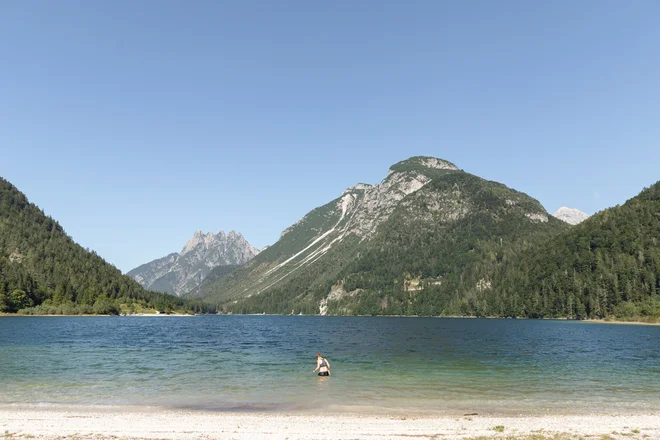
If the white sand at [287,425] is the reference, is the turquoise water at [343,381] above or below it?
below

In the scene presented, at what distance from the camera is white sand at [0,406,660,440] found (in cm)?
2731

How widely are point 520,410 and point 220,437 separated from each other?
23498mm

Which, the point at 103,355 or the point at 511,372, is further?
the point at 103,355

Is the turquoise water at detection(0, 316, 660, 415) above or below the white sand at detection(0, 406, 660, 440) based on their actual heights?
below

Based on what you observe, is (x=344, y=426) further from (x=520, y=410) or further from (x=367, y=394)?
(x=520, y=410)

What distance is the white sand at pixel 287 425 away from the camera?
89.6 feet

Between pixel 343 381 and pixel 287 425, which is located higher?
pixel 287 425

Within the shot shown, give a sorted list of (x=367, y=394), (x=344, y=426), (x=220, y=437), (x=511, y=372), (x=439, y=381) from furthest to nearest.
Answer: (x=511, y=372)
(x=439, y=381)
(x=367, y=394)
(x=344, y=426)
(x=220, y=437)

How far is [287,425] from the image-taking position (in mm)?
30234

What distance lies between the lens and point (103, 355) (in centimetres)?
7288

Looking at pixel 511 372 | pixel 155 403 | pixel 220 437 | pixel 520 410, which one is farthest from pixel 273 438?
pixel 511 372

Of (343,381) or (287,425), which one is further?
(343,381)

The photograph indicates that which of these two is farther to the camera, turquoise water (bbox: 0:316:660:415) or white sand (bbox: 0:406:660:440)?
turquoise water (bbox: 0:316:660:415)

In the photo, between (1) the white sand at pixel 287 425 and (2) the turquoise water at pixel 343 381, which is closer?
(1) the white sand at pixel 287 425
